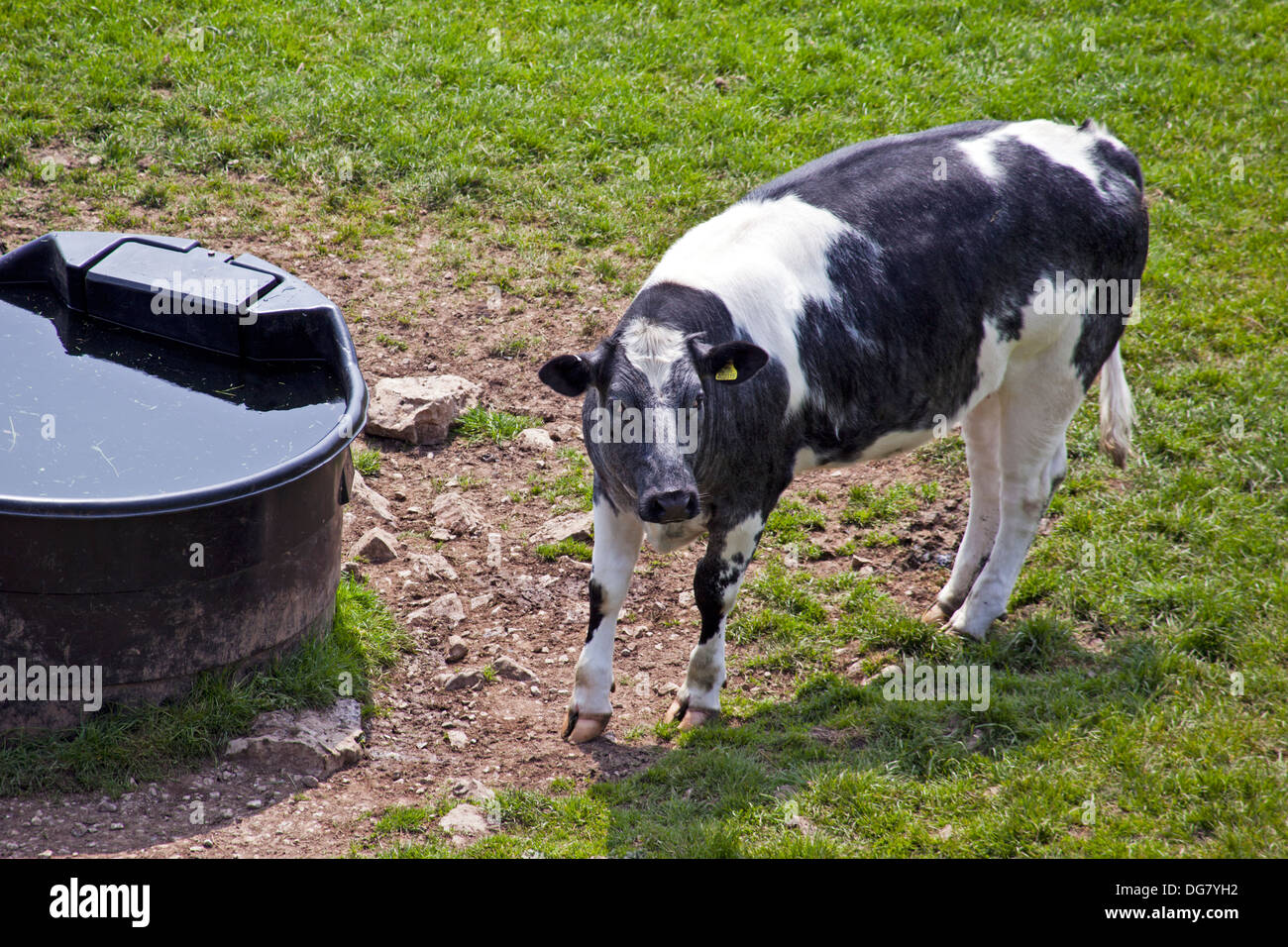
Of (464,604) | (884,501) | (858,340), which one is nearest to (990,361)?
(858,340)

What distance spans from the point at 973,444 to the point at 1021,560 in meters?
0.68

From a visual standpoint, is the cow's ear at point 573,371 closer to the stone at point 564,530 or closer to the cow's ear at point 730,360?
the cow's ear at point 730,360

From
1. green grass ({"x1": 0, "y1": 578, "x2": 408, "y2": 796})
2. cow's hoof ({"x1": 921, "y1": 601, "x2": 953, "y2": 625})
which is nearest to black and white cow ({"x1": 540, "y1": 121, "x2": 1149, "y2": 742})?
cow's hoof ({"x1": 921, "y1": 601, "x2": 953, "y2": 625})

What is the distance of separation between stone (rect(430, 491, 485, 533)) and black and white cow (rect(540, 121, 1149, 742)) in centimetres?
166

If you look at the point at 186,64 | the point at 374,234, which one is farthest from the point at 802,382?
the point at 186,64

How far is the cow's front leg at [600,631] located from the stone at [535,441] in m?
2.31

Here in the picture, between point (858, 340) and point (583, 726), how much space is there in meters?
2.22

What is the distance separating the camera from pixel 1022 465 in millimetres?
6465

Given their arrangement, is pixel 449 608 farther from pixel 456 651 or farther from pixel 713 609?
pixel 713 609

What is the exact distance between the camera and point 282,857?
4.79 metres

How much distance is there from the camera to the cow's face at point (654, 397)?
490 cm

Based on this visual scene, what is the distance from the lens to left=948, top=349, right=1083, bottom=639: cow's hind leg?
6355mm

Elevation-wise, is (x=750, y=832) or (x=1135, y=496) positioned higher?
(x=1135, y=496)

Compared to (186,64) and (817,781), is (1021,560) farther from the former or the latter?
(186,64)
